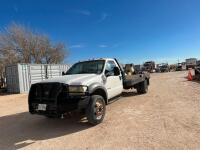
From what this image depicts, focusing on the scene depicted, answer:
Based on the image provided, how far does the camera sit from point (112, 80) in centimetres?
759

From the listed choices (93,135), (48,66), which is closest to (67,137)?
(93,135)

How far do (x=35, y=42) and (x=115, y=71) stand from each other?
94.0 ft

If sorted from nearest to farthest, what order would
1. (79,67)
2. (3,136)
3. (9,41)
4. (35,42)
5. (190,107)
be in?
(3,136)
(190,107)
(79,67)
(9,41)
(35,42)

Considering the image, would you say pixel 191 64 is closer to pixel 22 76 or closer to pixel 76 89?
pixel 22 76

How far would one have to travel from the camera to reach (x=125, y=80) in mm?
8805

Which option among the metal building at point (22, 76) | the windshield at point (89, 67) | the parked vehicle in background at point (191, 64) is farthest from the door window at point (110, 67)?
the parked vehicle in background at point (191, 64)

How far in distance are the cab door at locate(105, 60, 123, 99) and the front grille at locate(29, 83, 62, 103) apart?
2036 millimetres

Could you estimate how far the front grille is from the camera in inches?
220

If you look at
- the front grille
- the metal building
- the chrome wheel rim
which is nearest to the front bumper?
the front grille

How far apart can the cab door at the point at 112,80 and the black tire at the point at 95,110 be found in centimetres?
106

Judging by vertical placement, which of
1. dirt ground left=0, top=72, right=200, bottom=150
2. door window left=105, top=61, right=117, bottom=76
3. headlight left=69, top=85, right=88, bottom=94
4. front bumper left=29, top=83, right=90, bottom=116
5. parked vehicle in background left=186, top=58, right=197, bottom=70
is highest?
parked vehicle in background left=186, top=58, right=197, bottom=70

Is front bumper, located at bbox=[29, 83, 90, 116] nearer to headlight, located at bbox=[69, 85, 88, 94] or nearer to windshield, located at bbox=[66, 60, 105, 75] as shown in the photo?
headlight, located at bbox=[69, 85, 88, 94]

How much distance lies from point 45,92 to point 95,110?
4.81 feet

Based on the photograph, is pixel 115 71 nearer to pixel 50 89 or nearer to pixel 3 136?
pixel 50 89
